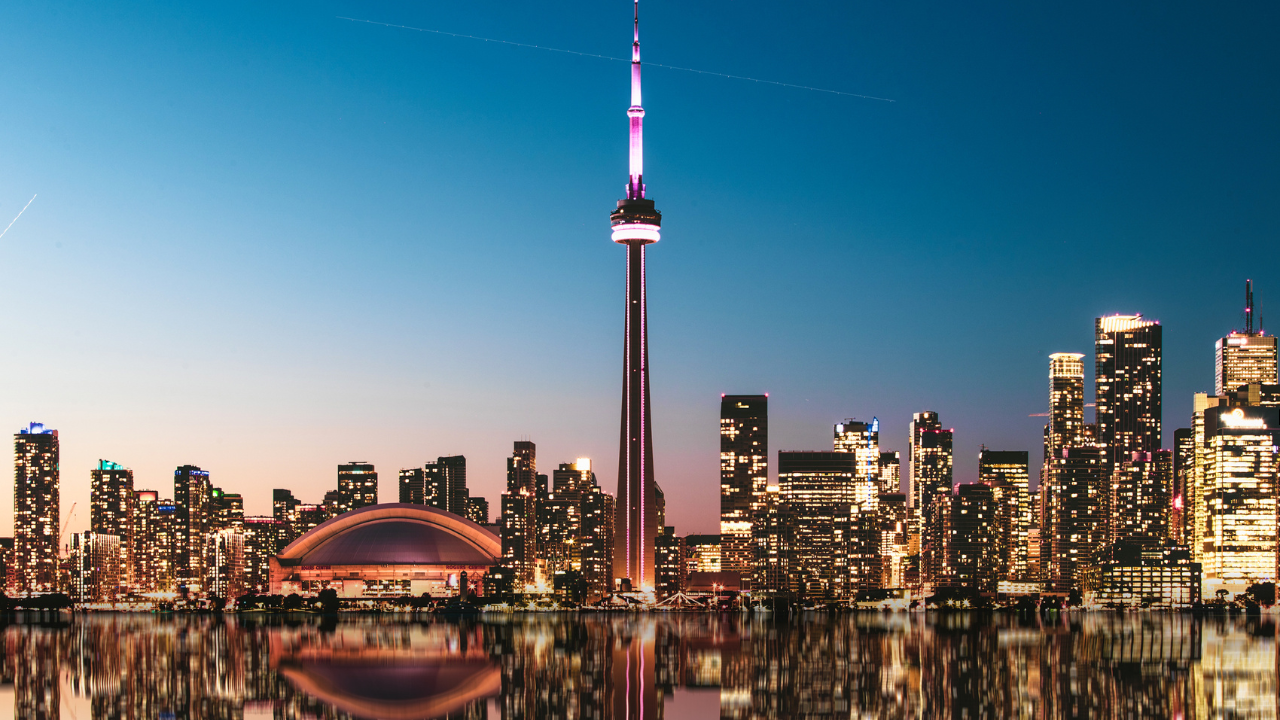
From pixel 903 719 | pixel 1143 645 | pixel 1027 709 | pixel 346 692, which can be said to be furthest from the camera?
pixel 1143 645

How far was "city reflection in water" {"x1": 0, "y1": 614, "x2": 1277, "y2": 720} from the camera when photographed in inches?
3063

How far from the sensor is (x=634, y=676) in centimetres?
9788

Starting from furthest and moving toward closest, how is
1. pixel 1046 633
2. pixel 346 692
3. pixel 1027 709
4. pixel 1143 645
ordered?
1. pixel 1046 633
2. pixel 1143 645
3. pixel 346 692
4. pixel 1027 709

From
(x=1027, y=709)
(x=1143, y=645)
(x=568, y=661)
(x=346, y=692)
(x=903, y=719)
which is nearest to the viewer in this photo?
(x=903, y=719)

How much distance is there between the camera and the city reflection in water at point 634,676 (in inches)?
3063

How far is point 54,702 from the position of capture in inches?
3216

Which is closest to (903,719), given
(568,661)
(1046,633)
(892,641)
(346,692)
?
(346,692)

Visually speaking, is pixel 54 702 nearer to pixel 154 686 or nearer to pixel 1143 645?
pixel 154 686

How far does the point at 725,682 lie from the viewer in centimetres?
9438

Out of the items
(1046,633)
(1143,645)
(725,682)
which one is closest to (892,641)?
(1143,645)

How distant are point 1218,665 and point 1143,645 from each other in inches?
1270

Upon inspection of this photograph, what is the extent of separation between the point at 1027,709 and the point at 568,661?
45.8 metres

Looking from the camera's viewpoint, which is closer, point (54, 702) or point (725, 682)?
point (54, 702)

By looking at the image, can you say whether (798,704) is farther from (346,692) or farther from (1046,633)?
(1046,633)
